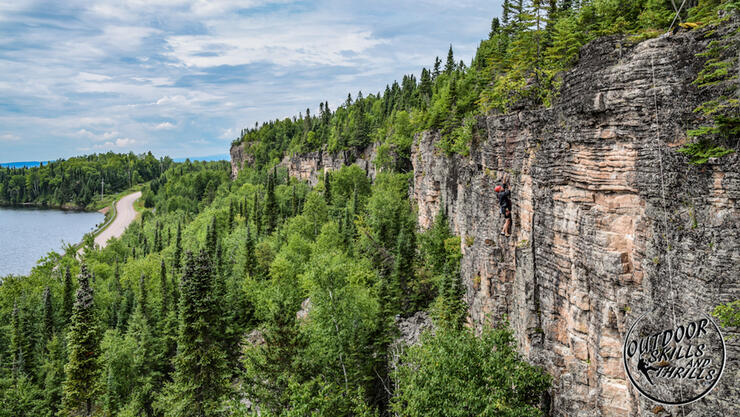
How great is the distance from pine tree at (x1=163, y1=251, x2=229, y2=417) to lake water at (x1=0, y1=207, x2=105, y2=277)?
8313 centimetres

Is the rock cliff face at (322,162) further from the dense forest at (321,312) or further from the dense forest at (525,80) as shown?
the dense forest at (321,312)

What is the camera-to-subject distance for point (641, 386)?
11.9m

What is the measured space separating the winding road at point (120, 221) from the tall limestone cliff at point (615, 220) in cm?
12653

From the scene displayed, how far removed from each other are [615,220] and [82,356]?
3613cm

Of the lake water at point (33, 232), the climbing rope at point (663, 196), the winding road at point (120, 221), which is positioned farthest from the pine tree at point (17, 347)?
the winding road at point (120, 221)

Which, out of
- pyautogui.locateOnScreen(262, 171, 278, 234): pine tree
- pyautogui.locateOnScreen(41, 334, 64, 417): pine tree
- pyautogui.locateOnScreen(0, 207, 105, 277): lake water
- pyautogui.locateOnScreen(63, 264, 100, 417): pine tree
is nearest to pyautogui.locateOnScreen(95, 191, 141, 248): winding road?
pyautogui.locateOnScreen(0, 207, 105, 277): lake water

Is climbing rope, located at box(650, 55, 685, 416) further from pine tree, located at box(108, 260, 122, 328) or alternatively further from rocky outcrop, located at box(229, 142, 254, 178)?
rocky outcrop, located at box(229, 142, 254, 178)

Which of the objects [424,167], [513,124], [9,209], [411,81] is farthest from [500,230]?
[9,209]

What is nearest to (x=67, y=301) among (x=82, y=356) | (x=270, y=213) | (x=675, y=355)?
(x=82, y=356)

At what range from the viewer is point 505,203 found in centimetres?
2317

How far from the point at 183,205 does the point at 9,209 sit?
121 meters

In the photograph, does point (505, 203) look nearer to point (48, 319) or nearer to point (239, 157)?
point (48, 319)

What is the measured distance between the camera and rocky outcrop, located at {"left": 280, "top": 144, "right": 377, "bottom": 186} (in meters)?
92.1

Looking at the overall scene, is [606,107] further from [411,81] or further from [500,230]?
[411,81]
